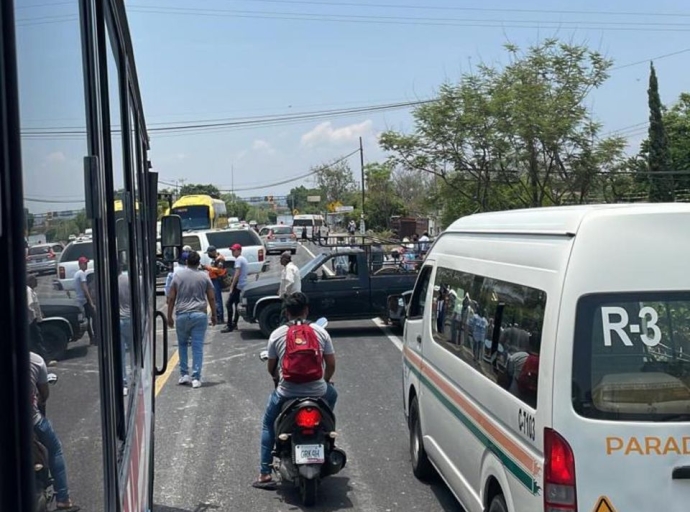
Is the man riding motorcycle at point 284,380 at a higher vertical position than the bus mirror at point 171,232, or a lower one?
lower

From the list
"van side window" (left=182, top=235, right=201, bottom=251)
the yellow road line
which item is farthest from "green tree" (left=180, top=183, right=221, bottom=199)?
the yellow road line

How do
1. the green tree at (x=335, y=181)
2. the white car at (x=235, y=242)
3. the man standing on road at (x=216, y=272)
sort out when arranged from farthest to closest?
the green tree at (x=335, y=181) < the white car at (x=235, y=242) < the man standing on road at (x=216, y=272)

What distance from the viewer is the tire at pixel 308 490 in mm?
6266

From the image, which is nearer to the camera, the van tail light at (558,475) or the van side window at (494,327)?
the van tail light at (558,475)

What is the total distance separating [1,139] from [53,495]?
1.92 ft

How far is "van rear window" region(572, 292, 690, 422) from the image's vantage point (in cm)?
342

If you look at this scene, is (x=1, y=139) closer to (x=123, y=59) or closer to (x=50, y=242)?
(x=50, y=242)

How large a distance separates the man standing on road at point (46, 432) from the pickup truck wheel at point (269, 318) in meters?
14.2

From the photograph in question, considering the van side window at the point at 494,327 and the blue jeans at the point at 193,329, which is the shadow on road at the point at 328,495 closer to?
the van side window at the point at 494,327

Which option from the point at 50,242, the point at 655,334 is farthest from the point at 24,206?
the point at 655,334

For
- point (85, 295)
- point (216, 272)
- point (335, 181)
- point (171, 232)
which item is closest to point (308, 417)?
point (171, 232)

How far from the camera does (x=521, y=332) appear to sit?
157 inches

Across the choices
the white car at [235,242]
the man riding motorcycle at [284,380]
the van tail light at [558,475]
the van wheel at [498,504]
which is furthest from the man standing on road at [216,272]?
the van tail light at [558,475]

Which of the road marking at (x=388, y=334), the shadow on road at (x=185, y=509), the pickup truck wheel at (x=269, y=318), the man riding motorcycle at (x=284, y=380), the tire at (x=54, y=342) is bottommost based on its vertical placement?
the road marking at (x=388, y=334)
